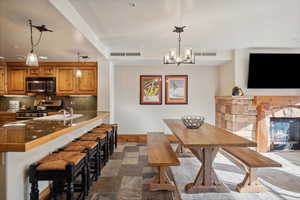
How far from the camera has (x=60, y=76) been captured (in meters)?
5.00

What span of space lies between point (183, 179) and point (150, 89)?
3055mm

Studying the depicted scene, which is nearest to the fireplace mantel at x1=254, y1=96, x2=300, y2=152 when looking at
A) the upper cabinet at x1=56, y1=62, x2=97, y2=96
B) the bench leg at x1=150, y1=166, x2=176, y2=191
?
the bench leg at x1=150, y1=166, x2=176, y2=191

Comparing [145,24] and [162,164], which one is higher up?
[145,24]

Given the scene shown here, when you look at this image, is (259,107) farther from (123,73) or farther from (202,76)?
(123,73)

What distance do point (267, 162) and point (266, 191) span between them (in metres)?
0.53

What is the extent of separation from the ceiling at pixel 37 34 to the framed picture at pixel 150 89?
5.28 ft

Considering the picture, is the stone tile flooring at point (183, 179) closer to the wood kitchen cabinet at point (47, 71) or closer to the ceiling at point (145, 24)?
the ceiling at point (145, 24)

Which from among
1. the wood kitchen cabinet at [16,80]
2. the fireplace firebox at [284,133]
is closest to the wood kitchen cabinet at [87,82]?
the wood kitchen cabinet at [16,80]

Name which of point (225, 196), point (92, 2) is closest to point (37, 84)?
point (92, 2)

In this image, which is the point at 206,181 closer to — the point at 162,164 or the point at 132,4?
the point at 162,164

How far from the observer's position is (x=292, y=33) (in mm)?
3631

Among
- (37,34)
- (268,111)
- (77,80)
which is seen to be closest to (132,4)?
(37,34)

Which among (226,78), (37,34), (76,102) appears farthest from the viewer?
(76,102)

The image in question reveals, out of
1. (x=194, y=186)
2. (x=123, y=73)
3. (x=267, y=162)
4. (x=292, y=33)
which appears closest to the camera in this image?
(x=267, y=162)
